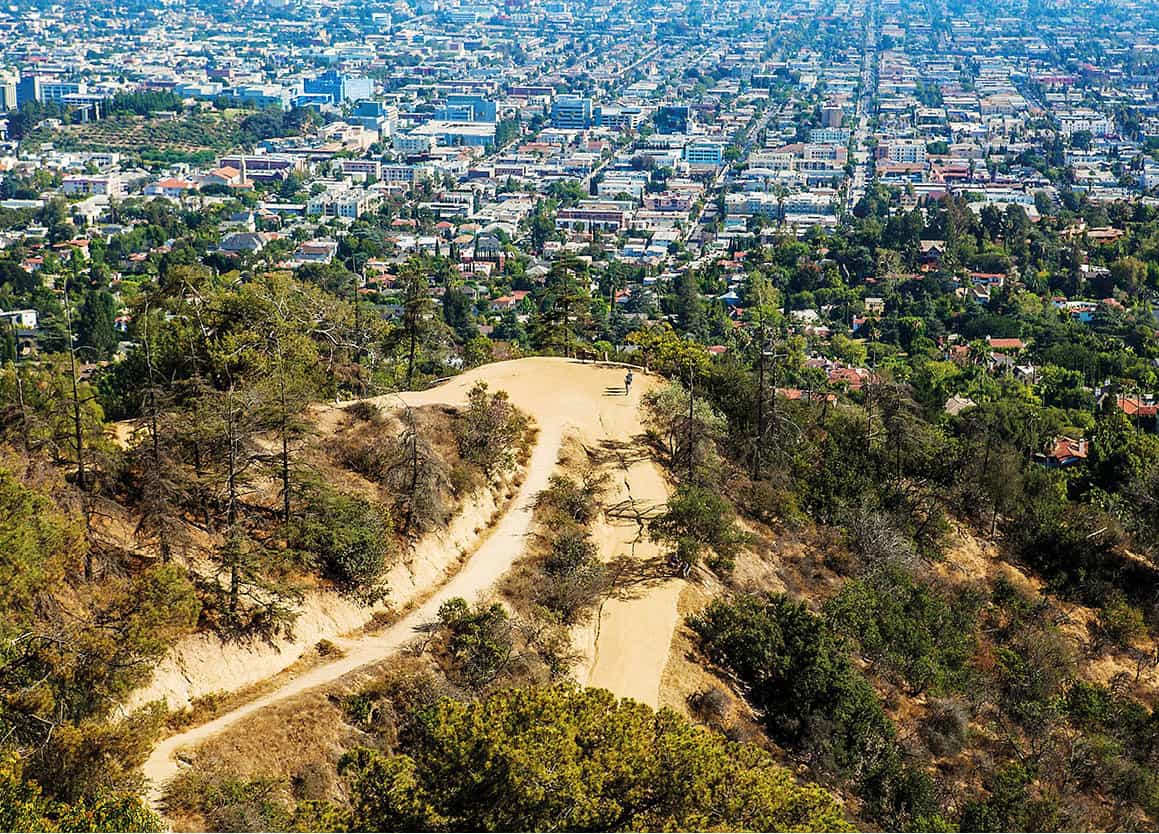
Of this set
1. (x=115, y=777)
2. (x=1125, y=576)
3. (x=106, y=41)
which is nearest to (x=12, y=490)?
(x=115, y=777)

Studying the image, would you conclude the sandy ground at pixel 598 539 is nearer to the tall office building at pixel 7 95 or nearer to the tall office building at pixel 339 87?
the tall office building at pixel 7 95

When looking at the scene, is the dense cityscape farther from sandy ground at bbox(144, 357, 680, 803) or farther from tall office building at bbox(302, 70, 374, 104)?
tall office building at bbox(302, 70, 374, 104)

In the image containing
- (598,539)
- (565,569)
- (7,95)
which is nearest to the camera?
(565,569)

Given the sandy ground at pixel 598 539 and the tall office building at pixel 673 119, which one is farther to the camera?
the tall office building at pixel 673 119

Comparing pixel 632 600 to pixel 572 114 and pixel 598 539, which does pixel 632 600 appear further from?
pixel 572 114

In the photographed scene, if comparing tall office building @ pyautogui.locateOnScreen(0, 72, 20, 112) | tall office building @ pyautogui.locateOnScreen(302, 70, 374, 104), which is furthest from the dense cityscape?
tall office building @ pyautogui.locateOnScreen(302, 70, 374, 104)

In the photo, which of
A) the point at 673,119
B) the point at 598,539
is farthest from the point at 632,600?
the point at 673,119

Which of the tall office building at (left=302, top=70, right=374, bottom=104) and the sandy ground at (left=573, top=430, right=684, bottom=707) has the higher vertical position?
the tall office building at (left=302, top=70, right=374, bottom=104)

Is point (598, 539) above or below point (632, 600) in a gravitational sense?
above

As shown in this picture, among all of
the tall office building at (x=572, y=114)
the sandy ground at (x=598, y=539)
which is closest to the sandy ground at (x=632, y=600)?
the sandy ground at (x=598, y=539)
